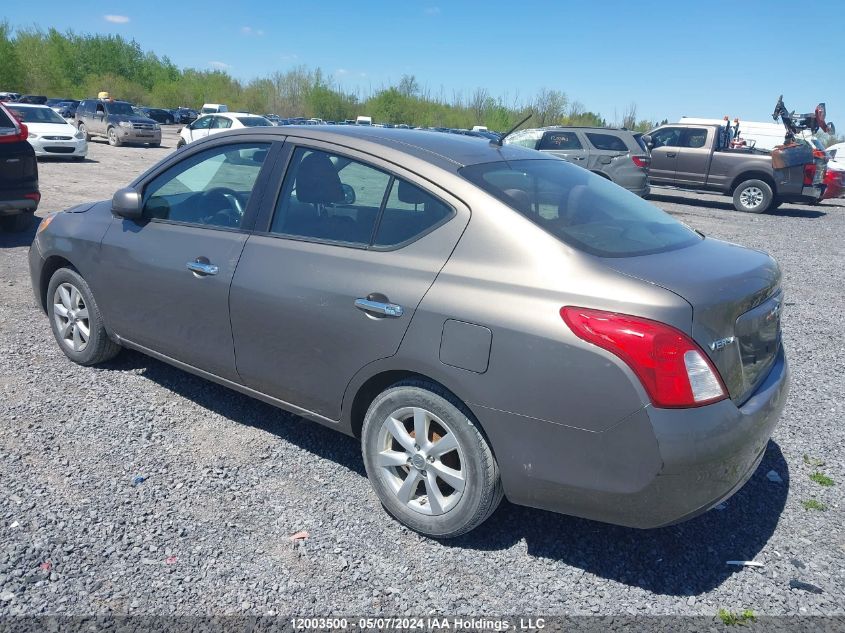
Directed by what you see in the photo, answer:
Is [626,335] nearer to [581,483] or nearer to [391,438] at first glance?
[581,483]

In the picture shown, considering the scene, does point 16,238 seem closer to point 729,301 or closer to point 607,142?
point 729,301

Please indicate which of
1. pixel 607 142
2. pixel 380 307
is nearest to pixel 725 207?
pixel 607 142

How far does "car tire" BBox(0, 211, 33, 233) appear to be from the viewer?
9.08 m

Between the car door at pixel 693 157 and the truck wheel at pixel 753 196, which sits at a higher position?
the car door at pixel 693 157

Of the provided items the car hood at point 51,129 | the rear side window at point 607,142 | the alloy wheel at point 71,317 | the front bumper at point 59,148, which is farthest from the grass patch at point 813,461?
the car hood at point 51,129

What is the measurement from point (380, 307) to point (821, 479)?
2.57 m

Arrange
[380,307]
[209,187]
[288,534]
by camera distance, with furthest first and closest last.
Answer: [209,187] < [288,534] < [380,307]

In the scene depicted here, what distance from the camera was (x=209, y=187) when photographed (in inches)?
156

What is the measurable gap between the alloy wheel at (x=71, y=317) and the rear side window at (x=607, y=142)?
45.1 ft

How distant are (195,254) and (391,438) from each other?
5.04 ft

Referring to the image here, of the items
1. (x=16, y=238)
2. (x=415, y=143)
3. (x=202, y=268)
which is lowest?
(x=16, y=238)

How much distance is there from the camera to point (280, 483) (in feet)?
11.3

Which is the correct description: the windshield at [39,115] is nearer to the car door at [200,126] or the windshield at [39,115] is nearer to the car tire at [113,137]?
the car door at [200,126]

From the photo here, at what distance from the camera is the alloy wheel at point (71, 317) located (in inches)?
180
